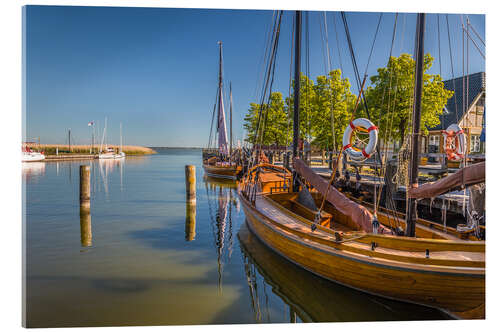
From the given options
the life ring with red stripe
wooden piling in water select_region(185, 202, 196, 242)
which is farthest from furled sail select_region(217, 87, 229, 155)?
the life ring with red stripe

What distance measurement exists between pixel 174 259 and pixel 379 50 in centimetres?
581

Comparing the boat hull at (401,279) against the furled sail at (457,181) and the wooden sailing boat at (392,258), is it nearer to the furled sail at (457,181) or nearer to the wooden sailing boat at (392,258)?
the wooden sailing boat at (392,258)

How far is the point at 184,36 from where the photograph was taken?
520 centimetres

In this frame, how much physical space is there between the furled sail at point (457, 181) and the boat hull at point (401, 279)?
92cm

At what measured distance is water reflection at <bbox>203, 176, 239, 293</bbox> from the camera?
579 centimetres

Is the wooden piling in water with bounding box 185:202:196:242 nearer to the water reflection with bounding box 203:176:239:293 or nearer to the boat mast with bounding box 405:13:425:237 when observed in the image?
the water reflection with bounding box 203:176:239:293

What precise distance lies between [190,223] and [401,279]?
6050 mm

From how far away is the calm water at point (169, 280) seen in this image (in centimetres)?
366

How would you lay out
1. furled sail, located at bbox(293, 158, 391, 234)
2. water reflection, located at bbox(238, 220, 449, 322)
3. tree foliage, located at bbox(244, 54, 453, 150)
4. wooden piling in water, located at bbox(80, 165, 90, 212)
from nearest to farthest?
water reflection, located at bbox(238, 220, 449, 322), furled sail, located at bbox(293, 158, 391, 234), wooden piling in water, located at bbox(80, 165, 90, 212), tree foliage, located at bbox(244, 54, 453, 150)

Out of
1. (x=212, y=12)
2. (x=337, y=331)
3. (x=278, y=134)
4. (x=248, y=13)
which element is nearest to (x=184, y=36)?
(x=212, y=12)

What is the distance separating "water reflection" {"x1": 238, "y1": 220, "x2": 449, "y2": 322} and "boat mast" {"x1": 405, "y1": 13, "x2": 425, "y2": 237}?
1.00 meters

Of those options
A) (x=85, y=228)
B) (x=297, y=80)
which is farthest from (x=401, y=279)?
(x=85, y=228)

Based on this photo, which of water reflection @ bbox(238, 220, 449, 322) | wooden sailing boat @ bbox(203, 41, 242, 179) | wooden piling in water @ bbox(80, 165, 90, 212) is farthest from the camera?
wooden sailing boat @ bbox(203, 41, 242, 179)

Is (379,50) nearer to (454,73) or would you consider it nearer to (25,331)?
(454,73)
